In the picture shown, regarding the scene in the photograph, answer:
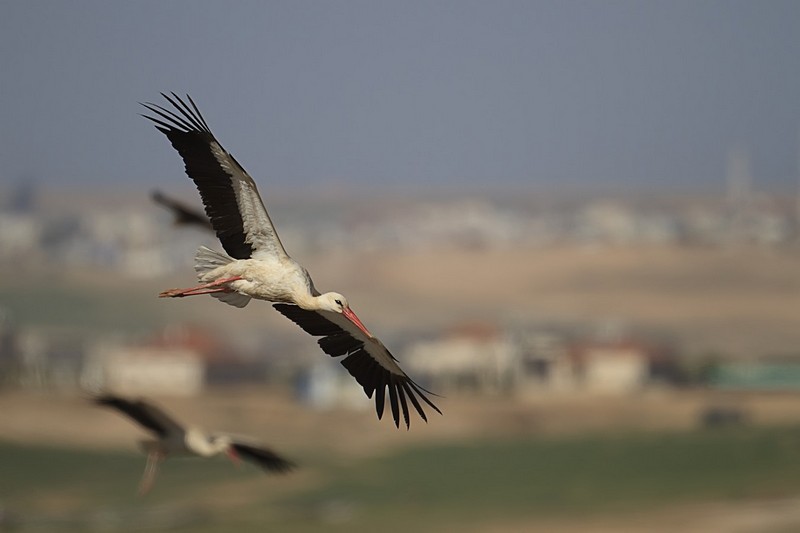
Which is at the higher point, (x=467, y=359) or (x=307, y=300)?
(x=467, y=359)

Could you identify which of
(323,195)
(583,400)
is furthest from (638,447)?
(323,195)

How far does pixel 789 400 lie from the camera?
9462 cm

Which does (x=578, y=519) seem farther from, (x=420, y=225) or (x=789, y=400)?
(x=420, y=225)

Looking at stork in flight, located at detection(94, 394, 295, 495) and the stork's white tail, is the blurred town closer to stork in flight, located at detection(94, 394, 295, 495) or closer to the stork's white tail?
stork in flight, located at detection(94, 394, 295, 495)

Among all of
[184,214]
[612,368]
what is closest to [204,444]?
[184,214]

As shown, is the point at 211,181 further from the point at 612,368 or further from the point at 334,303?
the point at 612,368

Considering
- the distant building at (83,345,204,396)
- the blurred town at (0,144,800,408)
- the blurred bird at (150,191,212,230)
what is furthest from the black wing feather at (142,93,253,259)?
the distant building at (83,345,204,396)

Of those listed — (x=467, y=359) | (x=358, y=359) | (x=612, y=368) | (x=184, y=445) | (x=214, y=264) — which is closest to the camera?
(x=214, y=264)

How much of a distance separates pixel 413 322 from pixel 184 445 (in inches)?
4695

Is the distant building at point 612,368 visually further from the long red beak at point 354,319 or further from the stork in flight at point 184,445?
the long red beak at point 354,319

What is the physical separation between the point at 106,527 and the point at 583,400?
4072cm

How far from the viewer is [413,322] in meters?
139

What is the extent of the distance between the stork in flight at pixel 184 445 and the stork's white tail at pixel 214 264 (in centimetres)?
609

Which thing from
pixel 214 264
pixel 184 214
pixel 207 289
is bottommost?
pixel 207 289
